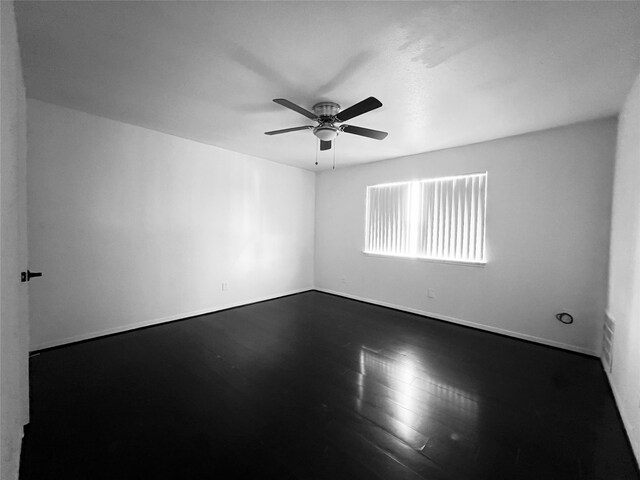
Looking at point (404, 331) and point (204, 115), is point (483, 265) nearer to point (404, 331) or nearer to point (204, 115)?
point (404, 331)

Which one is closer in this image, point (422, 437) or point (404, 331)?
point (422, 437)

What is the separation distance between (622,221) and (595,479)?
197 cm

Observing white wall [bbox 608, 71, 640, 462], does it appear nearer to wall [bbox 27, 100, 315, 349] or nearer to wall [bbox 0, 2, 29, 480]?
wall [bbox 0, 2, 29, 480]

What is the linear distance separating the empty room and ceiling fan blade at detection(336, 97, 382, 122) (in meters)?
0.04

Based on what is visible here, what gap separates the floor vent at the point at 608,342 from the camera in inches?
87.4

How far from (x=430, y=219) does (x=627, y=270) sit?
6.92 feet

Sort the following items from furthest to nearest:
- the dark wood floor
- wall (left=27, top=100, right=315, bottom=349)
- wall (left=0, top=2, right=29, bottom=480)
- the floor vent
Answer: wall (left=27, top=100, right=315, bottom=349)
the floor vent
the dark wood floor
wall (left=0, top=2, right=29, bottom=480)

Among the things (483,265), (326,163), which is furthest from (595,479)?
(326,163)

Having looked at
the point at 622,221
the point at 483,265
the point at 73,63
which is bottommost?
the point at 483,265

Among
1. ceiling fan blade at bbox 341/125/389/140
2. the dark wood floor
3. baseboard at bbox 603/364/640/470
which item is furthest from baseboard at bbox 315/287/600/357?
ceiling fan blade at bbox 341/125/389/140

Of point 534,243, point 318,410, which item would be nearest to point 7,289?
point 318,410

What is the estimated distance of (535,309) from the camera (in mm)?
2977

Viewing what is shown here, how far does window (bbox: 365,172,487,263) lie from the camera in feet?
11.3

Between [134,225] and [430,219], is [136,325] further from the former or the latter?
[430,219]
